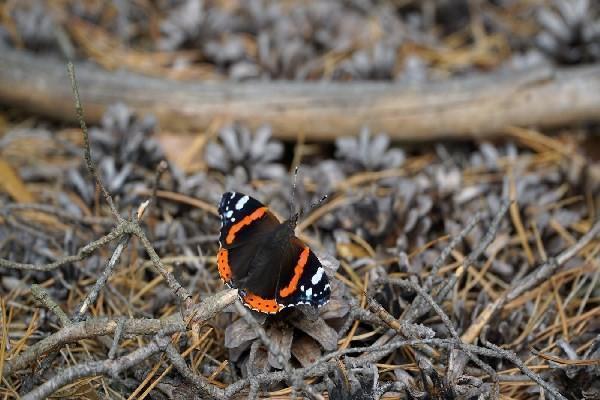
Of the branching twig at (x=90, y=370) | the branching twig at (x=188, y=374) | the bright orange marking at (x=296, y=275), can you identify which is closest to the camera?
the branching twig at (x=90, y=370)

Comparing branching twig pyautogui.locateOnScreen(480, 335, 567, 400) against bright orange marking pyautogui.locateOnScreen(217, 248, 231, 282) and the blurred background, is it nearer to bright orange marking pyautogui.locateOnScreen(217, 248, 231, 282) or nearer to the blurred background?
the blurred background

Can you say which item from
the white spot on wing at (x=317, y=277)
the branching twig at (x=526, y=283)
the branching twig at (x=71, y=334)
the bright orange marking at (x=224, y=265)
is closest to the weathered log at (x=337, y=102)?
the branching twig at (x=526, y=283)

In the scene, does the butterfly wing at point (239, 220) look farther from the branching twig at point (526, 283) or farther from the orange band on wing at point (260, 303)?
the branching twig at point (526, 283)

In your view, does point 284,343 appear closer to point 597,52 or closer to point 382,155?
point 382,155

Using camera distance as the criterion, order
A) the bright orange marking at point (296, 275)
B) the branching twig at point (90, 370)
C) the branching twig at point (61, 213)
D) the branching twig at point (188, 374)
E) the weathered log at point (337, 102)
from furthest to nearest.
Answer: the weathered log at point (337, 102) < the branching twig at point (61, 213) < the bright orange marking at point (296, 275) < the branching twig at point (188, 374) < the branching twig at point (90, 370)

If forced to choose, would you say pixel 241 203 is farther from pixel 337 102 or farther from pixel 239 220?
pixel 337 102

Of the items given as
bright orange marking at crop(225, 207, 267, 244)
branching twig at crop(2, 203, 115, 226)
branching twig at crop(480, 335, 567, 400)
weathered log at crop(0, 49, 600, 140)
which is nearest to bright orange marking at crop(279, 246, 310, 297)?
bright orange marking at crop(225, 207, 267, 244)
